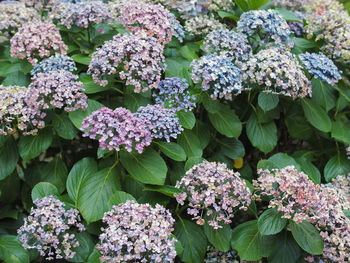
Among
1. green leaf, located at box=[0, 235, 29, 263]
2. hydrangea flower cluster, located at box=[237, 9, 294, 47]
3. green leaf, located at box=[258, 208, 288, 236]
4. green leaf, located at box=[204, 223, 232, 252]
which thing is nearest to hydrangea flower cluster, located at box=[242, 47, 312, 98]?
hydrangea flower cluster, located at box=[237, 9, 294, 47]

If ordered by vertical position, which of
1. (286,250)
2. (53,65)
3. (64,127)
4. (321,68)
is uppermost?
(321,68)

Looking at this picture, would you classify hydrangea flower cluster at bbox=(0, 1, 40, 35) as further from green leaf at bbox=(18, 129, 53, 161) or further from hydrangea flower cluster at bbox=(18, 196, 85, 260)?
hydrangea flower cluster at bbox=(18, 196, 85, 260)

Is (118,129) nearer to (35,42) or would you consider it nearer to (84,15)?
(35,42)

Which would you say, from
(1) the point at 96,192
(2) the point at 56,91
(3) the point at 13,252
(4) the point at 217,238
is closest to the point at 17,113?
(2) the point at 56,91

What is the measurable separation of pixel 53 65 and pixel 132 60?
530mm

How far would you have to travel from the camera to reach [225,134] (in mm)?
3027

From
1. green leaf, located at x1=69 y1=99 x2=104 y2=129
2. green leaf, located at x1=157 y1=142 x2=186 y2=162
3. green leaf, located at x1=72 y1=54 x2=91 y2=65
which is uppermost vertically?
green leaf, located at x1=72 y1=54 x2=91 y2=65

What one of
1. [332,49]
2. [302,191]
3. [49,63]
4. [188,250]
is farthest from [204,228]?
[332,49]

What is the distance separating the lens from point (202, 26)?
11.5 ft

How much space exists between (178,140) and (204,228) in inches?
24.3

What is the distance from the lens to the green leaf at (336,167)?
3.28 metres

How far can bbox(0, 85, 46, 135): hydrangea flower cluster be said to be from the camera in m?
2.52

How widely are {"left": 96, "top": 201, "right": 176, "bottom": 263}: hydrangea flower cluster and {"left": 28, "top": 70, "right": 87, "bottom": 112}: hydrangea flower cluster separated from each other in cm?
74

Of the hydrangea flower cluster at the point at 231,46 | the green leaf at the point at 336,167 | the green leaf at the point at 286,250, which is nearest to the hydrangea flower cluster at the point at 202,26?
the hydrangea flower cluster at the point at 231,46
